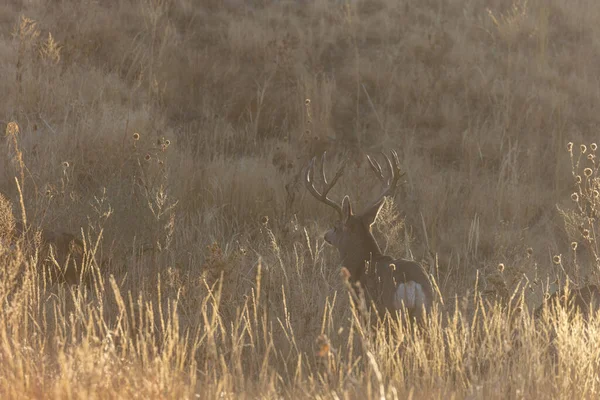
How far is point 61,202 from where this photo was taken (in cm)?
731

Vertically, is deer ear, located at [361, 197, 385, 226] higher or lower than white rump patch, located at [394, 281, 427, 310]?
higher

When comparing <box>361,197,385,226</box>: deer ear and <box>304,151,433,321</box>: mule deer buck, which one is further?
<box>361,197,385,226</box>: deer ear

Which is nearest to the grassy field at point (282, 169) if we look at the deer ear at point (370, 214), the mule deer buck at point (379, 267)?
the mule deer buck at point (379, 267)

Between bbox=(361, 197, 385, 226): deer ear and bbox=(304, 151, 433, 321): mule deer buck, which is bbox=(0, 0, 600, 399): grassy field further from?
bbox=(361, 197, 385, 226): deer ear

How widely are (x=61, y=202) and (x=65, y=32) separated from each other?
18.2ft

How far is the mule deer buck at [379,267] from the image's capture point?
5.61 meters

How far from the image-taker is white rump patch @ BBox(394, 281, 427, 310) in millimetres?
5570

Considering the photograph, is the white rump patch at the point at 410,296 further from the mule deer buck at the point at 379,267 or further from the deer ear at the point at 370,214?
the deer ear at the point at 370,214

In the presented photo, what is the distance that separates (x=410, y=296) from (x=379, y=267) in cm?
61

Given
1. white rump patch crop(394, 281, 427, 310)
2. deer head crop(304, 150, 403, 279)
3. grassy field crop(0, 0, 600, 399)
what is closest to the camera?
grassy field crop(0, 0, 600, 399)

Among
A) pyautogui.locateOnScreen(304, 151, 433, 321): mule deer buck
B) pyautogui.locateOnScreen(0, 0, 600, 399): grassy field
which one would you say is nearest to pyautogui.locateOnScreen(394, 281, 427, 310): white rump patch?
pyautogui.locateOnScreen(304, 151, 433, 321): mule deer buck

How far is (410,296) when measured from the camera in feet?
18.3

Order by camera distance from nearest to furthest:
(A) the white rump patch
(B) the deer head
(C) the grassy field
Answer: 1. (C) the grassy field
2. (A) the white rump patch
3. (B) the deer head

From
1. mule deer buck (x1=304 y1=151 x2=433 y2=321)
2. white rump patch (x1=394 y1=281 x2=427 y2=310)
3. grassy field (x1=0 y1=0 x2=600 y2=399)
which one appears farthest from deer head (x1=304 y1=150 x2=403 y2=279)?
white rump patch (x1=394 y1=281 x2=427 y2=310)
